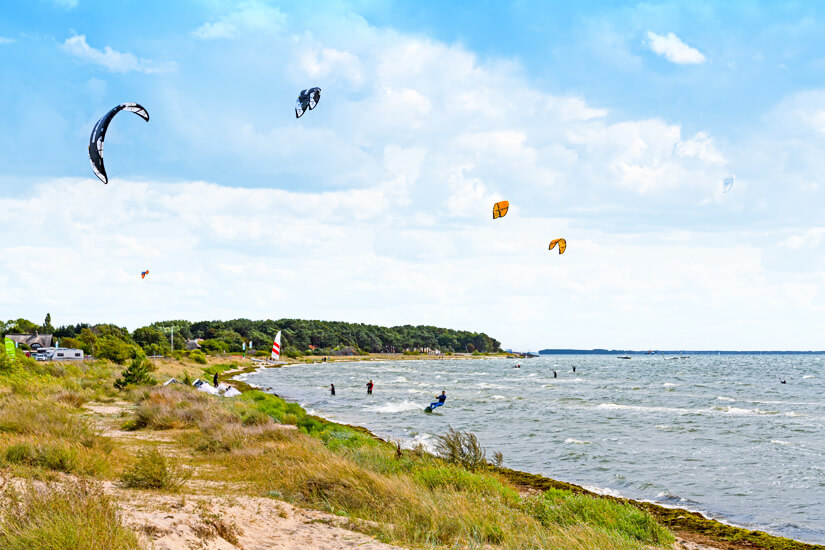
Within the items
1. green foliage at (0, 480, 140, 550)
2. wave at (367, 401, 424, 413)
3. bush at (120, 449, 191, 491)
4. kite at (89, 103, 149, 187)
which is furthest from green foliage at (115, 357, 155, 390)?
green foliage at (0, 480, 140, 550)

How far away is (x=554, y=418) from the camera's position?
35375 millimetres

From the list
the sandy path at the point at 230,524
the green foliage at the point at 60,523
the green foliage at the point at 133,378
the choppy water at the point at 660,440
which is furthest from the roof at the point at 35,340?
the green foliage at the point at 60,523

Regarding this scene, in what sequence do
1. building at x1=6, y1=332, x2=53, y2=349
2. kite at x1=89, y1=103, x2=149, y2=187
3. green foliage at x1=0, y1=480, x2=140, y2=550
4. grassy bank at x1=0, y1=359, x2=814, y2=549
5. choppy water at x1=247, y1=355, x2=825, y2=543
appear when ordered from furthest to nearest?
building at x1=6, y1=332, x2=53, y2=349
choppy water at x1=247, y1=355, x2=825, y2=543
kite at x1=89, y1=103, x2=149, y2=187
grassy bank at x1=0, y1=359, x2=814, y2=549
green foliage at x1=0, y1=480, x2=140, y2=550

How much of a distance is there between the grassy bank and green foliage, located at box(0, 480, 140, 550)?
2cm

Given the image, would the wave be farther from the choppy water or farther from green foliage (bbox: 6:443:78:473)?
green foliage (bbox: 6:443:78:473)

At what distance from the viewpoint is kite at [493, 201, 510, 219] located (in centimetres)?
2490

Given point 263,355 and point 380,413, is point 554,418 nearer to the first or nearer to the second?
point 380,413

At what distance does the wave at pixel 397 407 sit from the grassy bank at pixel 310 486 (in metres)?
19.9

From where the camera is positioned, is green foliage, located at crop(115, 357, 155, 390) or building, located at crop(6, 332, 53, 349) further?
A: building, located at crop(6, 332, 53, 349)

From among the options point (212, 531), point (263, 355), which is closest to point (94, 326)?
→ point (263, 355)

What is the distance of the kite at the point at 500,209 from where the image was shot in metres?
24.9

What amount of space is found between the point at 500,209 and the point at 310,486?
16697mm

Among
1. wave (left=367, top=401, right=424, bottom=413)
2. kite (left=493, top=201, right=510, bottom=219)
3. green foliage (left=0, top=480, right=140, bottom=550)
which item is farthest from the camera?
wave (left=367, top=401, right=424, bottom=413)

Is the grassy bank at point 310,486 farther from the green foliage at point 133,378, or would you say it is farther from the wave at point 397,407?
the wave at point 397,407
